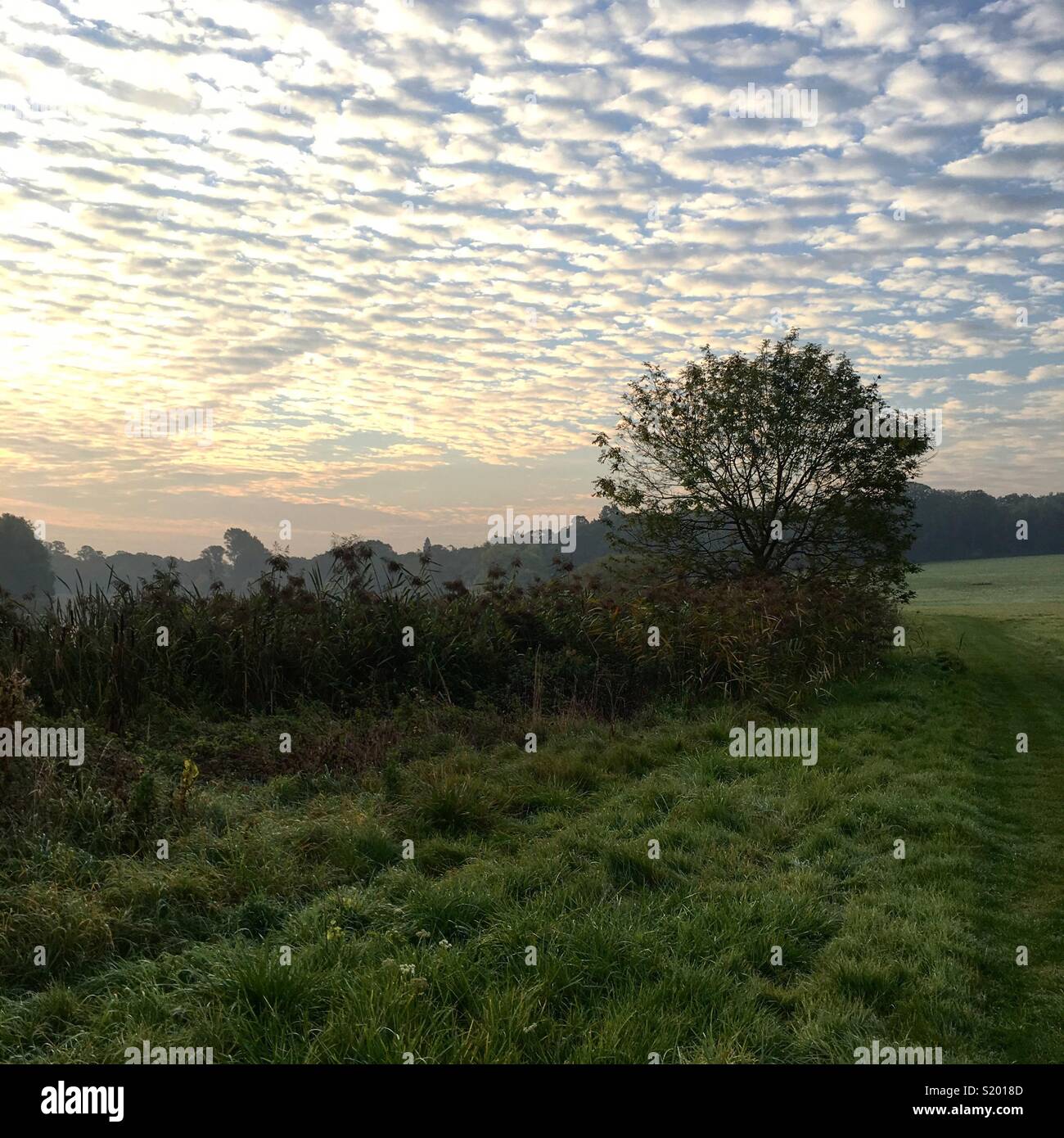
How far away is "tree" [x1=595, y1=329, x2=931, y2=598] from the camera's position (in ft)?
58.5

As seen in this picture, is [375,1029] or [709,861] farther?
[709,861]

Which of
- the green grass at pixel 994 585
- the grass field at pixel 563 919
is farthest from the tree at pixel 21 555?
the grass field at pixel 563 919

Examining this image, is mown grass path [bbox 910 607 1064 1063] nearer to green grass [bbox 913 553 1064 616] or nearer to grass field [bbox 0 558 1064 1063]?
grass field [bbox 0 558 1064 1063]

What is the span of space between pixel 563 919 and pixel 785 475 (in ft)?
49.6

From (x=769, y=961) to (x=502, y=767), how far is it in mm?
4144

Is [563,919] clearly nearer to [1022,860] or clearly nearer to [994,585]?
Result: [1022,860]

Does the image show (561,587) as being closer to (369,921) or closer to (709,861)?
(709,861)

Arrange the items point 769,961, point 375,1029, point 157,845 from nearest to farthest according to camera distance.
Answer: point 375,1029 < point 769,961 < point 157,845

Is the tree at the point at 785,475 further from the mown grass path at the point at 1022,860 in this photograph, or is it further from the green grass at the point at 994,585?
the green grass at the point at 994,585

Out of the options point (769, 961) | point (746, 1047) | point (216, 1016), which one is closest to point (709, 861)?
point (769, 961)

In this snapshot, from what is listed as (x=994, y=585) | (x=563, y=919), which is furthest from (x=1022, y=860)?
(x=994, y=585)

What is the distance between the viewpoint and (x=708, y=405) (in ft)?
60.8

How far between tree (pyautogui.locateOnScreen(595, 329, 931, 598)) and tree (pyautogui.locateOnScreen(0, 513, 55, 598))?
58.2 metres
